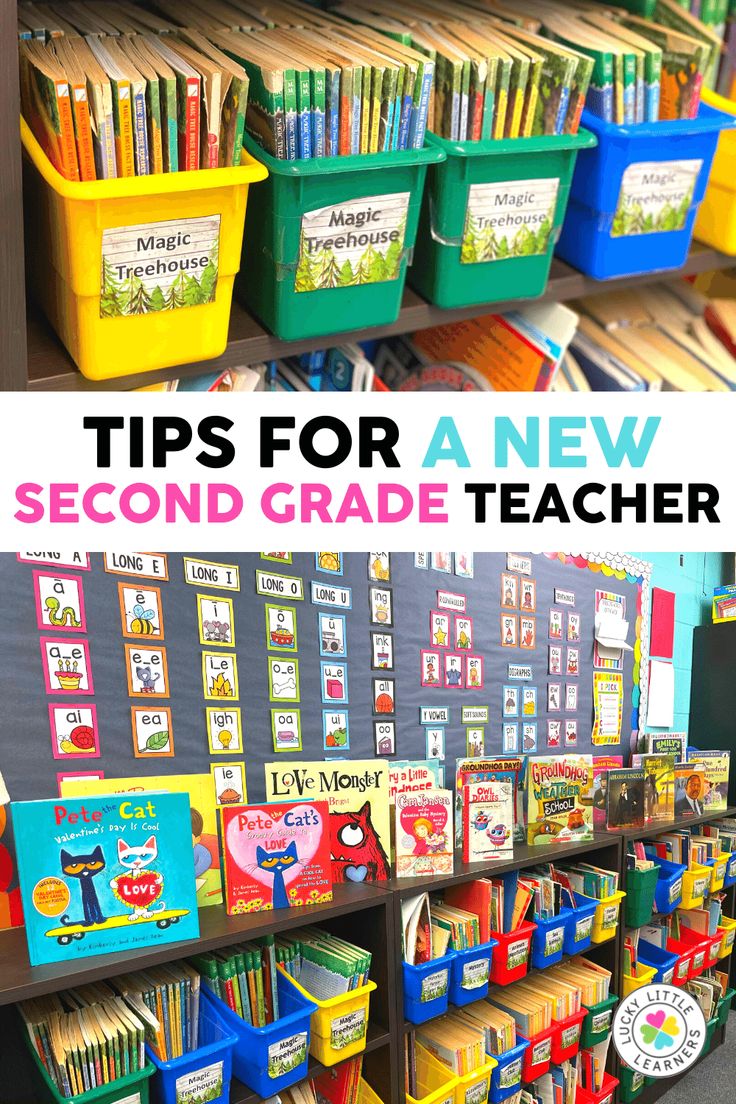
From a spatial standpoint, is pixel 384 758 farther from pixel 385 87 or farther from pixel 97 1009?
pixel 385 87

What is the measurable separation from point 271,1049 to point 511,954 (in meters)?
0.75

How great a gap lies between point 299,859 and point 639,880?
130 centimetres

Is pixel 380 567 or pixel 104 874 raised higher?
pixel 380 567

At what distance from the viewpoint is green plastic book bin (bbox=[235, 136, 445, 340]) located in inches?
57.4

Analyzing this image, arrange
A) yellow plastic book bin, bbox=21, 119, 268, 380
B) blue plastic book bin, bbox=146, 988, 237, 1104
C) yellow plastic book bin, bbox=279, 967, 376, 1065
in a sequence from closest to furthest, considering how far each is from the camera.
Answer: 1. yellow plastic book bin, bbox=21, 119, 268, 380
2. blue plastic book bin, bbox=146, 988, 237, 1104
3. yellow plastic book bin, bbox=279, 967, 376, 1065

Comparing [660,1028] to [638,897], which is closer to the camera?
[660,1028]

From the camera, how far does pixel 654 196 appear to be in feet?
6.06

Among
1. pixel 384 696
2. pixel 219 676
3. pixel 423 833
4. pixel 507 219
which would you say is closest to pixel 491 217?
pixel 507 219

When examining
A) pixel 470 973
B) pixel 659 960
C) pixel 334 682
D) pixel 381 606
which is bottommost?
pixel 659 960

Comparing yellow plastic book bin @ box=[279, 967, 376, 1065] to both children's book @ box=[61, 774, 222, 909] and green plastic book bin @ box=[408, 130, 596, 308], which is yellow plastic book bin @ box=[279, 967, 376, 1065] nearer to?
children's book @ box=[61, 774, 222, 909]

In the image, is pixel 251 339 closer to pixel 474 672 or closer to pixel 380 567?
pixel 380 567

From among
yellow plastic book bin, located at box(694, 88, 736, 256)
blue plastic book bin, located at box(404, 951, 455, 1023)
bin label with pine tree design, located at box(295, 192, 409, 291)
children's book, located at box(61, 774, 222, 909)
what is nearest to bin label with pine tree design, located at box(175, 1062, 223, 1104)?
children's book, located at box(61, 774, 222, 909)

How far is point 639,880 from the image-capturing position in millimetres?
2635

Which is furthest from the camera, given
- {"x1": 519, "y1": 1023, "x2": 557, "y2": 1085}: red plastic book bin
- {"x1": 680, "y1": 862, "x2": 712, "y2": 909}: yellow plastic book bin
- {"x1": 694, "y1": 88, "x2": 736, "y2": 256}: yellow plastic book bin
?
{"x1": 680, "y1": 862, "x2": 712, "y2": 909}: yellow plastic book bin
